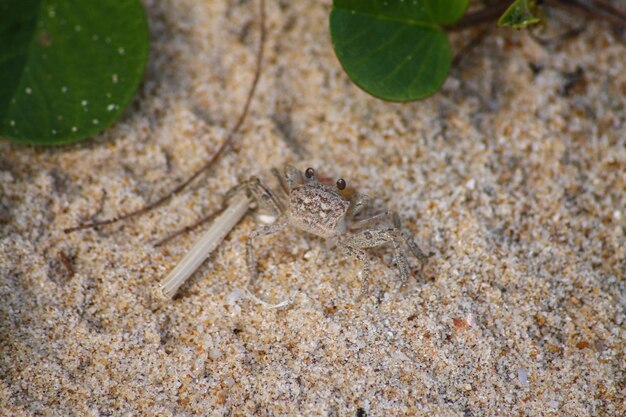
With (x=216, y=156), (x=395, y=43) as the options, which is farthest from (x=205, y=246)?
(x=395, y=43)

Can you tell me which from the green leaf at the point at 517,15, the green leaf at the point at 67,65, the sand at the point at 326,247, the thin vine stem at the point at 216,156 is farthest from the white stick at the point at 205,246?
the green leaf at the point at 517,15

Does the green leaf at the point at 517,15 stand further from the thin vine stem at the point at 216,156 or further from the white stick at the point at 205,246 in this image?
the white stick at the point at 205,246

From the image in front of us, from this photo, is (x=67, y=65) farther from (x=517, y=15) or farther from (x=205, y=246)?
(x=517, y=15)

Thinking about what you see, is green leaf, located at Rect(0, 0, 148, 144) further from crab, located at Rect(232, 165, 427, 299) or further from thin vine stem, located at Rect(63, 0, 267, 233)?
crab, located at Rect(232, 165, 427, 299)

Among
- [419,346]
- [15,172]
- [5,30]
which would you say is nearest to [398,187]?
[419,346]

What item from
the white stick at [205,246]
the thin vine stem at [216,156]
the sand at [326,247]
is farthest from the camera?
the thin vine stem at [216,156]

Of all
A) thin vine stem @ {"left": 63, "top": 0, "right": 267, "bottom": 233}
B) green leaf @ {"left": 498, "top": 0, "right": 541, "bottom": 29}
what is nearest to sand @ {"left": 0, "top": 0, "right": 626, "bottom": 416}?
thin vine stem @ {"left": 63, "top": 0, "right": 267, "bottom": 233}
